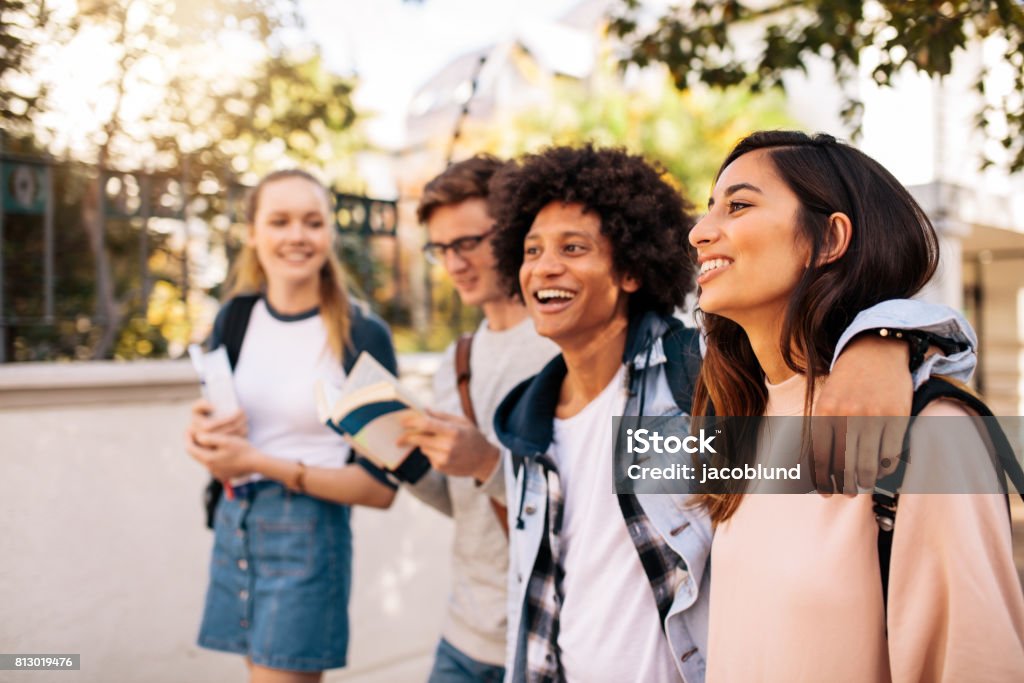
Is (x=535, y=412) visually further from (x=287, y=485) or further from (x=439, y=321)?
(x=439, y=321)

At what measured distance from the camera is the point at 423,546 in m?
4.68

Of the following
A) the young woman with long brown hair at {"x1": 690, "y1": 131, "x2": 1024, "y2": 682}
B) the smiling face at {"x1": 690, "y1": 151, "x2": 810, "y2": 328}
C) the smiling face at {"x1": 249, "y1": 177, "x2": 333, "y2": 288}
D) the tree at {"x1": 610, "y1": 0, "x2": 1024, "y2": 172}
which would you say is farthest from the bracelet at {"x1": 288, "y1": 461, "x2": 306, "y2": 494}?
the tree at {"x1": 610, "y1": 0, "x2": 1024, "y2": 172}

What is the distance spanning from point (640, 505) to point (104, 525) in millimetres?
2661

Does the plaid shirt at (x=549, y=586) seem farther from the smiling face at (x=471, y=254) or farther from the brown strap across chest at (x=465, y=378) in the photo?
the smiling face at (x=471, y=254)

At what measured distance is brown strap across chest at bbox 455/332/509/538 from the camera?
2.57 metres

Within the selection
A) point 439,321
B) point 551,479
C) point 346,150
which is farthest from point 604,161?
point 346,150

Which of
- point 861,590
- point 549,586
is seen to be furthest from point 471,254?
point 861,590

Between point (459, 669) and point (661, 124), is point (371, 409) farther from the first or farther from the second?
point (661, 124)

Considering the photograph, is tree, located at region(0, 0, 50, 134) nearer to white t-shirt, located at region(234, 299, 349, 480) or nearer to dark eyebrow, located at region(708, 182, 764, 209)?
white t-shirt, located at region(234, 299, 349, 480)

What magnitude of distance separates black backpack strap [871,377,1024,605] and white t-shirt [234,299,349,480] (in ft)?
6.20

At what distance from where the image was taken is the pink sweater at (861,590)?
114cm

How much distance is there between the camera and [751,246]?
60.4 inches

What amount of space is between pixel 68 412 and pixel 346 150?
10.6ft

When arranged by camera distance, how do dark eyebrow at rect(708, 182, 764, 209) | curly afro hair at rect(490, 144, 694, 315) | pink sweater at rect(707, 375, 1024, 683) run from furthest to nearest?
curly afro hair at rect(490, 144, 694, 315) → dark eyebrow at rect(708, 182, 764, 209) → pink sweater at rect(707, 375, 1024, 683)
